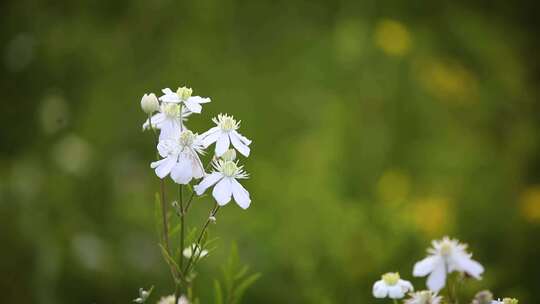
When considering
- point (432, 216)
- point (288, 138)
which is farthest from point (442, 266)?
point (288, 138)

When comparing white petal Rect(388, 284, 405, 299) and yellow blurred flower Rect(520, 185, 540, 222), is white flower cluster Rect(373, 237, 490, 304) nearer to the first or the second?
white petal Rect(388, 284, 405, 299)

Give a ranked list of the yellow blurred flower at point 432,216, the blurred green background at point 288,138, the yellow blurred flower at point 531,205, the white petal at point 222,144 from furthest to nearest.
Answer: the yellow blurred flower at point 531,205, the yellow blurred flower at point 432,216, the blurred green background at point 288,138, the white petal at point 222,144

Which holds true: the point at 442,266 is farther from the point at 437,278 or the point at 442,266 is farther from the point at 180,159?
the point at 180,159

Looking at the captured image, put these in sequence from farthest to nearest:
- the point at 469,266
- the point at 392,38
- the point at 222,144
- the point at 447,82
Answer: the point at 447,82
the point at 392,38
the point at 222,144
the point at 469,266

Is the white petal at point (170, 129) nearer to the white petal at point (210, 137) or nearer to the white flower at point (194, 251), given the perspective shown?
the white petal at point (210, 137)

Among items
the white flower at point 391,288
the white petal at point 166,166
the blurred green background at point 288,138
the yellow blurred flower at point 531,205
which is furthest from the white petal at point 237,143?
the yellow blurred flower at point 531,205

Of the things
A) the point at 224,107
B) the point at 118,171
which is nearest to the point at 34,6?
the point at 118,171
